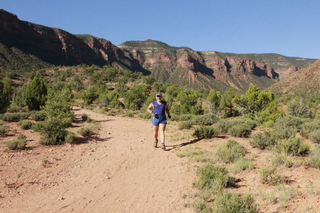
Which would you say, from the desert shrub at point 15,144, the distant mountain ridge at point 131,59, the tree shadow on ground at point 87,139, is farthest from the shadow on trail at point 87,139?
the distant mountain ridge at point 131,59

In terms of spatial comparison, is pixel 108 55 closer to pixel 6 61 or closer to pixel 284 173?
pixel 6 61

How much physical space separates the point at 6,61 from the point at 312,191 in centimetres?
8499

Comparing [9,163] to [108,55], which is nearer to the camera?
[9,163]

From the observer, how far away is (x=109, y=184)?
15.7ft

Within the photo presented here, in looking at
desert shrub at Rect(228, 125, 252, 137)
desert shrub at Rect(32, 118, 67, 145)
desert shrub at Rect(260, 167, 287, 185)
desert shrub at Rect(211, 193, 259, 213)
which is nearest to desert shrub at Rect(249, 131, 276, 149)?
desert shrub at Rect(228, 125, 252, 137)

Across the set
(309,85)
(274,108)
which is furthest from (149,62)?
(274,108)

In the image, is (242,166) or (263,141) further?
(263,141)

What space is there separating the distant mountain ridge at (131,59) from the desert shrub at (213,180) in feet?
251

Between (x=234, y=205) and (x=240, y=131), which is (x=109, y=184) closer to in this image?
(x=234, y=205)

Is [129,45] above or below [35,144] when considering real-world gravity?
above

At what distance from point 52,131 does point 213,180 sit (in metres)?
7.30

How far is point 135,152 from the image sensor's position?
23.9 ft

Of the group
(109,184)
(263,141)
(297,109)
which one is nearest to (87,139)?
(109,184)

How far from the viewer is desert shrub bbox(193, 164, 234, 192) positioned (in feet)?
13.3
